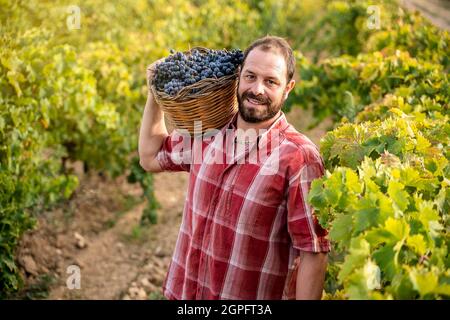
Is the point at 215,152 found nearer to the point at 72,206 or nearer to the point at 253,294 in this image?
the point at 253,294

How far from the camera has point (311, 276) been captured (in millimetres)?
2285

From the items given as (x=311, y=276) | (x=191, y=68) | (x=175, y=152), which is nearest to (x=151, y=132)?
(x=175, y=152)

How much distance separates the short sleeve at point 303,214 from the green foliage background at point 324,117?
0.28 feet

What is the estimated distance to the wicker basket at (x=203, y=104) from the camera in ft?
8.39

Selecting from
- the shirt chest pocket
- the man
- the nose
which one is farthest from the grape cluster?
the shirt chest pocket

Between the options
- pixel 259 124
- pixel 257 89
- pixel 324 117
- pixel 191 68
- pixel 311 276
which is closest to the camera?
pixel 311 276

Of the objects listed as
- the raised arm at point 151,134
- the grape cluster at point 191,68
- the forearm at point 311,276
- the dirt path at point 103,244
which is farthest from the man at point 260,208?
the dirt path at point 103,244

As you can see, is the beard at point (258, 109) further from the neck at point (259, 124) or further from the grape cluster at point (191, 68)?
the grape cluster at point (191, 68)

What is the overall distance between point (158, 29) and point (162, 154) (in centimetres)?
480

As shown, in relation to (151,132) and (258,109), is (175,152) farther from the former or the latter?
(258,109)

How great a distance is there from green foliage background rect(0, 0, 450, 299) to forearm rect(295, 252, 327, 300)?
0.10m

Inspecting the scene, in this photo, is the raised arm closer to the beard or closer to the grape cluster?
the grape cluster

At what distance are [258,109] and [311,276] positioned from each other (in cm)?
78

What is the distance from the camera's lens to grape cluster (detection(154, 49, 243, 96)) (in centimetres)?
261
